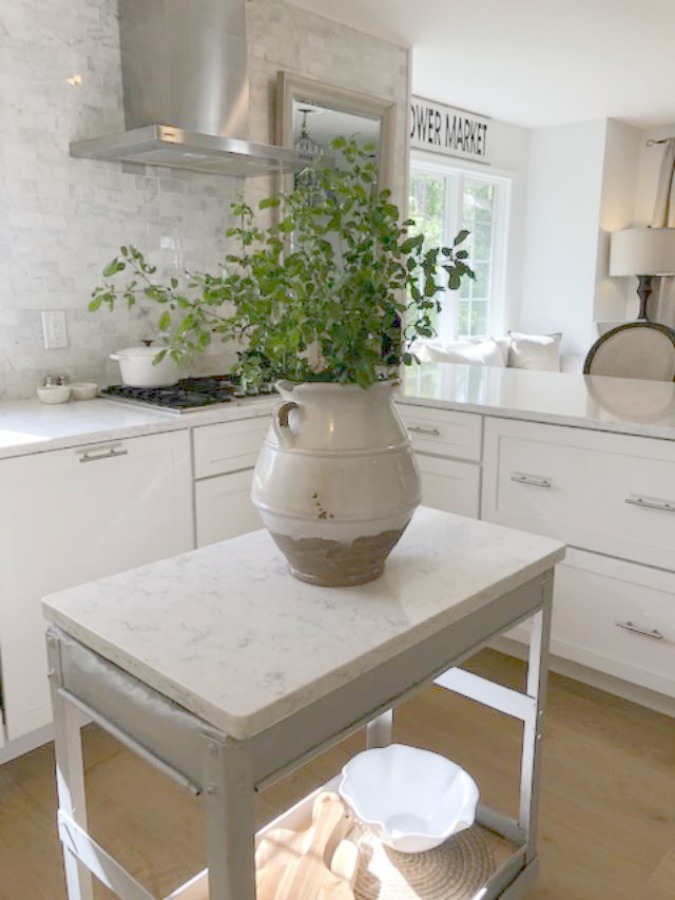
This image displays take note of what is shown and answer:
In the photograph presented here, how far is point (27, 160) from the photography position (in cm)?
249

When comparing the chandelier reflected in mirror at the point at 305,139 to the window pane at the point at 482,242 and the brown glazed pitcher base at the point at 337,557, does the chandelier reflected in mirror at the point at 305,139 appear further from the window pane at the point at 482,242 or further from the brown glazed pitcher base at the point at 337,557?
the window pane at the point at 482,242

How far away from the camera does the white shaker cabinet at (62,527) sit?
1.96 meters

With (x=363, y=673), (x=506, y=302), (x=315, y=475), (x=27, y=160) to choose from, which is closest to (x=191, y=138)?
(x=27, y=160)

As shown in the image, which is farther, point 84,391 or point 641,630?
point 84,391

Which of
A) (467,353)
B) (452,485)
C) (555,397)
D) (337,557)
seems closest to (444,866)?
(337,557)

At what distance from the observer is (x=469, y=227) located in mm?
5840

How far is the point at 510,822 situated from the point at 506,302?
540 centimetres

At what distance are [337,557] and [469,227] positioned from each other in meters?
5.24

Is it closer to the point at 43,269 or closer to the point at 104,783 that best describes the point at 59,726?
the point at 104,783

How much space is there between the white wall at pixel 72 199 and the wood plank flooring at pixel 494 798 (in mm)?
1327

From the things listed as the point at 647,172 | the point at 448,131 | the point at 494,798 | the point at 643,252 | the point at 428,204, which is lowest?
the point at 494,798

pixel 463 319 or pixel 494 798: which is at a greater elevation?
pixel 463 319

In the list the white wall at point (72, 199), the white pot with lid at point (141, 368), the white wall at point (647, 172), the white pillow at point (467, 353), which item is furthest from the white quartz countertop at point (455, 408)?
the white wall at point (647, 172)

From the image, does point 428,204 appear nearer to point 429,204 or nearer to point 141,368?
point 429,204
